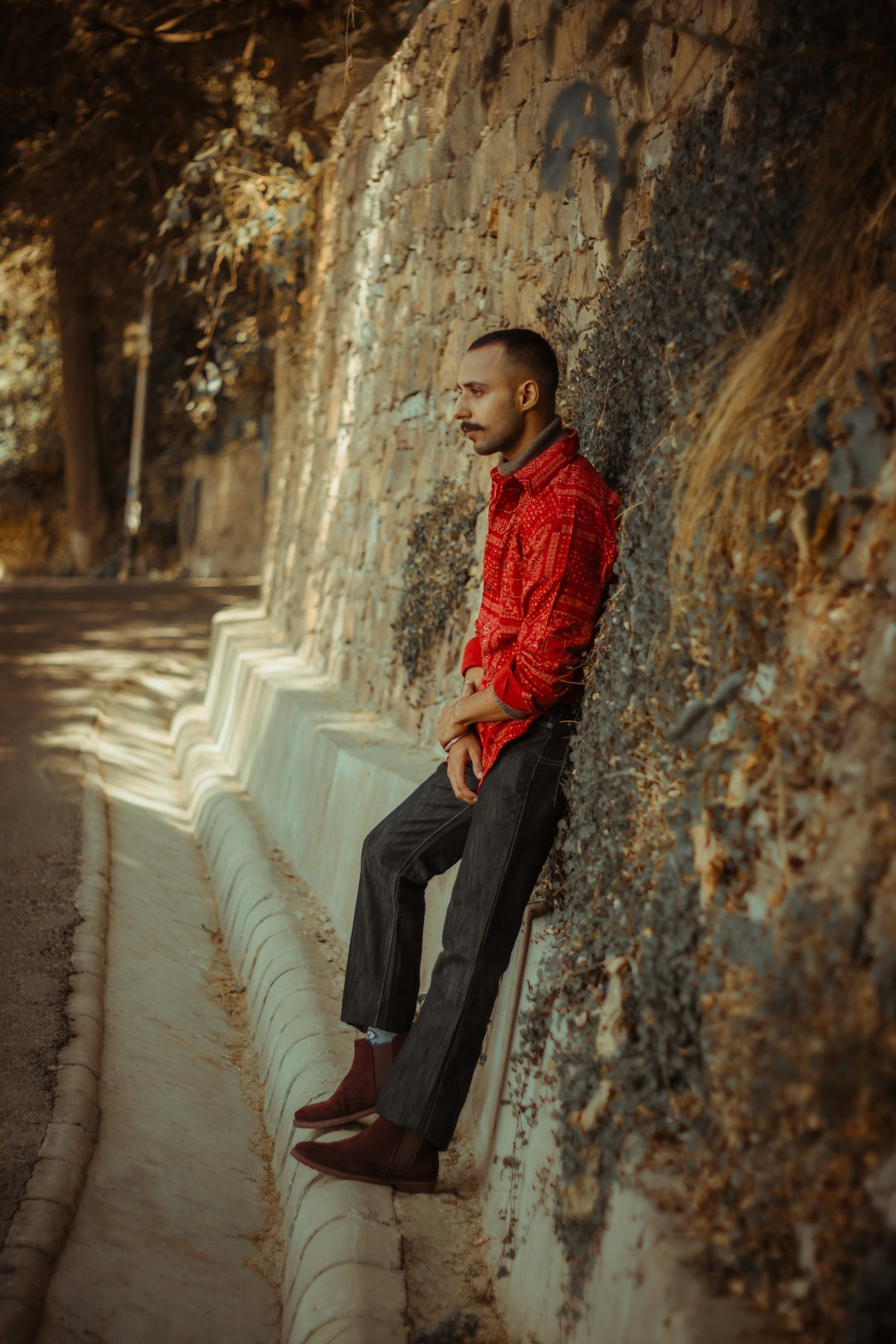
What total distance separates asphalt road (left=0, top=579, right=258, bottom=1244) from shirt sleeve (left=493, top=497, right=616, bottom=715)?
1788mm

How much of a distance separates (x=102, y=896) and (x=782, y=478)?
4137 millimetres

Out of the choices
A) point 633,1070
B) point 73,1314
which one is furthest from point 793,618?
point 73,1314

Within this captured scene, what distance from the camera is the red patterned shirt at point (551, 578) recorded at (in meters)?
2.79

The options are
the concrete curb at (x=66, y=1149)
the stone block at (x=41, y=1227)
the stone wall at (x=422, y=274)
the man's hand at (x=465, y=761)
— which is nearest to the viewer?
the concrete curb at (x=66, y=1149)

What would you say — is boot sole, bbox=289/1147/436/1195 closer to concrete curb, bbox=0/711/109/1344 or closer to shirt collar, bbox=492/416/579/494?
concrete curb, bbox=0/711/109/1344

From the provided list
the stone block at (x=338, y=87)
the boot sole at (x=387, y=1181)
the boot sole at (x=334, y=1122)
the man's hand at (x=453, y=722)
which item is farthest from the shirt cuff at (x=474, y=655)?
the stone block at (x=338, y=87)

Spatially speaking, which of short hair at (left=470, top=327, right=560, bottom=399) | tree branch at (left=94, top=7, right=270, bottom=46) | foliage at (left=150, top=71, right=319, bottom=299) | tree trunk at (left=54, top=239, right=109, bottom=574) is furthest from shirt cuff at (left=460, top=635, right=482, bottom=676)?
tree trunk at (left=54, top=239, right=109, bottom=574)

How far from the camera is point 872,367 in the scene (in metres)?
1.94

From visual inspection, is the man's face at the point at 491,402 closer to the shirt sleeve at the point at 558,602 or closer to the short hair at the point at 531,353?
the short hair at the point at 531,353

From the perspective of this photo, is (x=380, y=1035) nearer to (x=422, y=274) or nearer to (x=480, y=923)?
(x=480, y=923)

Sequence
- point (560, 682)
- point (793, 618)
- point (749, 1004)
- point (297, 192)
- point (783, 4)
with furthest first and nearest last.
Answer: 1. point (297, 192)
2. point (560, 682)
3. point (783, 4)
4. point (793, 618)
5. point (749, 1004)

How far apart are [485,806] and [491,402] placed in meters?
1.06

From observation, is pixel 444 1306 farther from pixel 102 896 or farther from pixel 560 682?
pixel 102 896

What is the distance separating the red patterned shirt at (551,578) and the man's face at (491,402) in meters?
0.14
